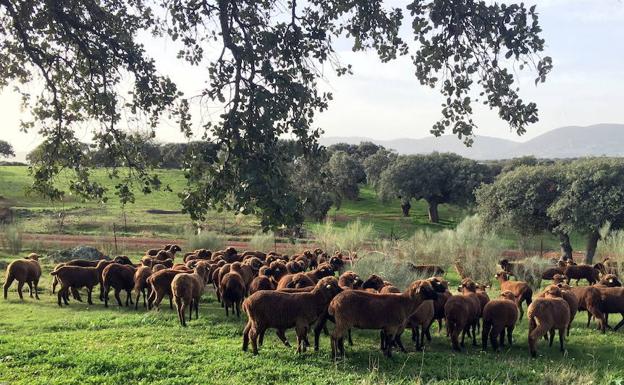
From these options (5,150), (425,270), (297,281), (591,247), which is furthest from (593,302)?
(5,150)

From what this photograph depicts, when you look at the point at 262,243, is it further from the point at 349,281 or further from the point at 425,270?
the point at 349,281

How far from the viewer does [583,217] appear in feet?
84.7

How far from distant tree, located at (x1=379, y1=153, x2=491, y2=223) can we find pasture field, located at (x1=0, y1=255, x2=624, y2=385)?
36.7 meters

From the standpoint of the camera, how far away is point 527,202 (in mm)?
28906

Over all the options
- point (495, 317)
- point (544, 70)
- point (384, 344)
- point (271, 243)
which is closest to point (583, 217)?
point (271, 243)

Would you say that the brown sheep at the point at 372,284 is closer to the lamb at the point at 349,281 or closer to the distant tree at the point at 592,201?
the lamb at the point at 349,281

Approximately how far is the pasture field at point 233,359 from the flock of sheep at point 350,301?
1.21ft

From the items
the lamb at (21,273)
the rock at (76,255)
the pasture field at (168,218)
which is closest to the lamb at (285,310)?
the lamb at (21,273)

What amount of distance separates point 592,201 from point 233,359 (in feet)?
75.8

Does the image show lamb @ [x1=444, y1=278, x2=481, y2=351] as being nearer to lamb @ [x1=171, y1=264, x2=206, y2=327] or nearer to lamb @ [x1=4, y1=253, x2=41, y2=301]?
lamb @ [x1=171, y1=264, x2=206, y2=327]

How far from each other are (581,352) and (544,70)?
7.58 m

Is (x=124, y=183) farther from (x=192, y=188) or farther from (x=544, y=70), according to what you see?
(x=544, y=70)

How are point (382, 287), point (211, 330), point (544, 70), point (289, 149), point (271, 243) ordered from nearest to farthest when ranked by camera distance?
point (544, 70) < point (289, 149) < point (211, 330) < point (382, 287) < point (271, 243)

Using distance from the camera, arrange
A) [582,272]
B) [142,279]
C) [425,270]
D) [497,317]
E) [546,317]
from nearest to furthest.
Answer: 1. [546,317]
2. [497,317]
3. [142,279]
4. [425,270]
5. [582,272]
